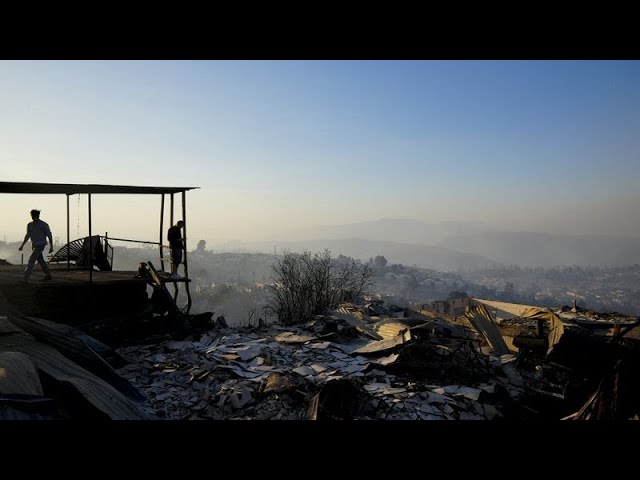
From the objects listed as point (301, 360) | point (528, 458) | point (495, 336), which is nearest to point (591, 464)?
point (528, 458)

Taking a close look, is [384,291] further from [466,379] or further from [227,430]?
[227,430]

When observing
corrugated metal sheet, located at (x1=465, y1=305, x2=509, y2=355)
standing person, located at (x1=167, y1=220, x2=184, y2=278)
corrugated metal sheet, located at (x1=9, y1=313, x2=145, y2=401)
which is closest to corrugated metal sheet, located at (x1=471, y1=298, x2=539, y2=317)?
corrugated metal sheet, located at (x1=465, y1=305, x2=509, y2=355)

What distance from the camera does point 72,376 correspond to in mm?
4449

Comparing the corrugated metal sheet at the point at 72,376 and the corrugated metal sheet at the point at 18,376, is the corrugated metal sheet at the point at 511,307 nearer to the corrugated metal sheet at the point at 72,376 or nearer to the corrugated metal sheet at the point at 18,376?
the corrugated metal sheet at the point at 72,376

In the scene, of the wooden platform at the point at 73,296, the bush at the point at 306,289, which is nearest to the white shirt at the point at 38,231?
the wooden platform at the point at 73,296

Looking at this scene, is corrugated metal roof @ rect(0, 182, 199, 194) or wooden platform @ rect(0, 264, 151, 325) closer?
corrugated metal roof @ rect(0, 182, 199, 194)

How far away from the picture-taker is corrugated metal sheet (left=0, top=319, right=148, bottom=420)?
3973 millimetres

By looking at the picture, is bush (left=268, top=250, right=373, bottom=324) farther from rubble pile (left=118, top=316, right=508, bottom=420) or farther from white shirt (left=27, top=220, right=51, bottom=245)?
white shirt (left=27, top=220, right=51, bottom=245)

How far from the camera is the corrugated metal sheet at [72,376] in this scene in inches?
156

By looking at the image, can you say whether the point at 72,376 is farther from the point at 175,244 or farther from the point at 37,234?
the point at 175,244

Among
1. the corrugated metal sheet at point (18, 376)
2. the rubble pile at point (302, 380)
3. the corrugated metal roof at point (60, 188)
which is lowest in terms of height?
the rubble pile at point (302, 380)

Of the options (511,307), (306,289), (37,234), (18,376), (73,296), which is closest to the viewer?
(18,376)

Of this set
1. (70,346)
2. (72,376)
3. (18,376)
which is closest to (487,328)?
(72,376)
